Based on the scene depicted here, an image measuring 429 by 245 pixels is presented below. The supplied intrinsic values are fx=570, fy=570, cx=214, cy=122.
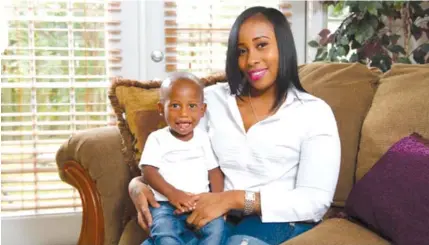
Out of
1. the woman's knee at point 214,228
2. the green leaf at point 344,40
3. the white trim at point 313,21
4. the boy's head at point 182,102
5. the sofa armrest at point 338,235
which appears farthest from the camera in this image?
the white trim at point 313,21

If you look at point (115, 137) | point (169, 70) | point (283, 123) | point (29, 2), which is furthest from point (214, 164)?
point (29, 2)

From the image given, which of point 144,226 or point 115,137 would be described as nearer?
point 144,226

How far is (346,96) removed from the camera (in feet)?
6.49

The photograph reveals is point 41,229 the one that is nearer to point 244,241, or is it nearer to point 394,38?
point 244,241

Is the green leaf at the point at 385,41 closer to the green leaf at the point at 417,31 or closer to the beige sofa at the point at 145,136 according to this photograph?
Answer: the green leaf at the point at 417,31

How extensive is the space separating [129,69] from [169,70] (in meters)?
0.20

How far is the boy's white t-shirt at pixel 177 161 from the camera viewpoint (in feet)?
5.35

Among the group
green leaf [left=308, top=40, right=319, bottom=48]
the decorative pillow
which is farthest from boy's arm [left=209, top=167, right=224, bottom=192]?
green leaf [left=308, top=40, right=319, bottom=48]

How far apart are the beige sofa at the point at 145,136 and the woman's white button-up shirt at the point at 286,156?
27 cm

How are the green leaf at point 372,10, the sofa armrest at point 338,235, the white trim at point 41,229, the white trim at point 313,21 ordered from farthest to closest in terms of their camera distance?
1. the white trim at point 313,21
2. the white trim at point 41,229
3. the green leaf at point 372,10
4. the sofa armrest at point 338,235

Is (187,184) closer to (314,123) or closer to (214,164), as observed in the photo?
(214,164)

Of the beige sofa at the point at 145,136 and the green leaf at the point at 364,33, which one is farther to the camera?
the green leaf at the point at 364,33

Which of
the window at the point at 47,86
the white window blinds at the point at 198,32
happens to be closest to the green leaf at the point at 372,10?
the white window blinds at the point at 198,32

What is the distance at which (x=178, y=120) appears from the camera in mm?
1621
